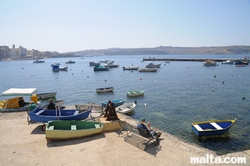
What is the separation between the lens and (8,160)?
380 inches

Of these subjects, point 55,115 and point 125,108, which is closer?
point 55,115

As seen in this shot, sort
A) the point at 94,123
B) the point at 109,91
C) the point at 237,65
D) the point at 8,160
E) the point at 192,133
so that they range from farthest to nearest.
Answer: the point at 237,65, the point at 109,91, the point at 192,133, the point at 94,123, the point at 8,160

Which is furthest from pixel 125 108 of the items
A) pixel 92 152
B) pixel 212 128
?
pixel 92 152

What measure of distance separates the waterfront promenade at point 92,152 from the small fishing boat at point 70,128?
297 millimetres

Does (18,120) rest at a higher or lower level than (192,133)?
higher

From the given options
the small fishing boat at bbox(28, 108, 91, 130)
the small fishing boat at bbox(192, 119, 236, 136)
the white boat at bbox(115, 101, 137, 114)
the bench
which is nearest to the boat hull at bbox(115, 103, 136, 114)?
the white boat at bbox(115, 101, 137, 114)

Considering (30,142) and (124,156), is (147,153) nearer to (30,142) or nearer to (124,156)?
(124,156)

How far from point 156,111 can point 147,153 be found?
39.9ft

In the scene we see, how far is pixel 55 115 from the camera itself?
1545cm

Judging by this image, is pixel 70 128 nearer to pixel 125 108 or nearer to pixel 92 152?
pixel 92 152

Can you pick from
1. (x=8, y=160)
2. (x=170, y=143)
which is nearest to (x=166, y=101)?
(x=170, y=143)

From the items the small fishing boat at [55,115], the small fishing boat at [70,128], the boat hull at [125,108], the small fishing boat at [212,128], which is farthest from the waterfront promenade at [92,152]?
the boat hull at [125,108]

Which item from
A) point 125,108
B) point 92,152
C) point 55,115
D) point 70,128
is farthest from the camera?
point 125,108

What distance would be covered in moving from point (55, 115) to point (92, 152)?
6.44m
